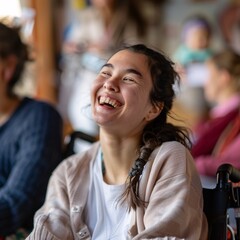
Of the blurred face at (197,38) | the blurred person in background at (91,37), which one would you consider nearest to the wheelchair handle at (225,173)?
the blurred person in background at (91,37)

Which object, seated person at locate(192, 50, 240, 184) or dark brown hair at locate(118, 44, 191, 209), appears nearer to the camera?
dark brown hair at locate(118, 44, 191, 209)

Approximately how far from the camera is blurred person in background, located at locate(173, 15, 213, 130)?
4316 mm

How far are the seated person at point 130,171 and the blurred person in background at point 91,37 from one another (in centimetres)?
255

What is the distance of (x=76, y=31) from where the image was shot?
14.5 feet

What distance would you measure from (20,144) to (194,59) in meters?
2.79

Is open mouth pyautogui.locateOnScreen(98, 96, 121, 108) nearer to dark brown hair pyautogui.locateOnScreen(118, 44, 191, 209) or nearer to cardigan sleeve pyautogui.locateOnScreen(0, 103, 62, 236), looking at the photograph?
dark brown hair pyautogui.locateOnScreen(118, 44, 191, 209)

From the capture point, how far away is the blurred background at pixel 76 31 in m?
4.34

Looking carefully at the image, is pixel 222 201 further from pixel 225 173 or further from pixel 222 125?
pixel 222 125

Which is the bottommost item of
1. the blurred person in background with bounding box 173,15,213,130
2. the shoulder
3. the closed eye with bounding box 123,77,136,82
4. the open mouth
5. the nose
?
the blurred person in background with bounding box 173,15,213,130

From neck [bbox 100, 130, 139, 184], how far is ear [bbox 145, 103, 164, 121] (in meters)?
0.07

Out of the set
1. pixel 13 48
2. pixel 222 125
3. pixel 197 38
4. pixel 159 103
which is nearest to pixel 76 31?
pixel 197 38

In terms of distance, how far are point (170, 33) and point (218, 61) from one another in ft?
5.93

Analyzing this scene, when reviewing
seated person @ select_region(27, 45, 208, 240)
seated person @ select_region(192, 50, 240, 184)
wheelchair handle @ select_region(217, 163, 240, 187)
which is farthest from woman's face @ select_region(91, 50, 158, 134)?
seated person @ select_region(192, 50, 240, 184)

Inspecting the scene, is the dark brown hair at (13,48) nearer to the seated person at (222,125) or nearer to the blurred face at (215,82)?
the seated person at (222,125)
